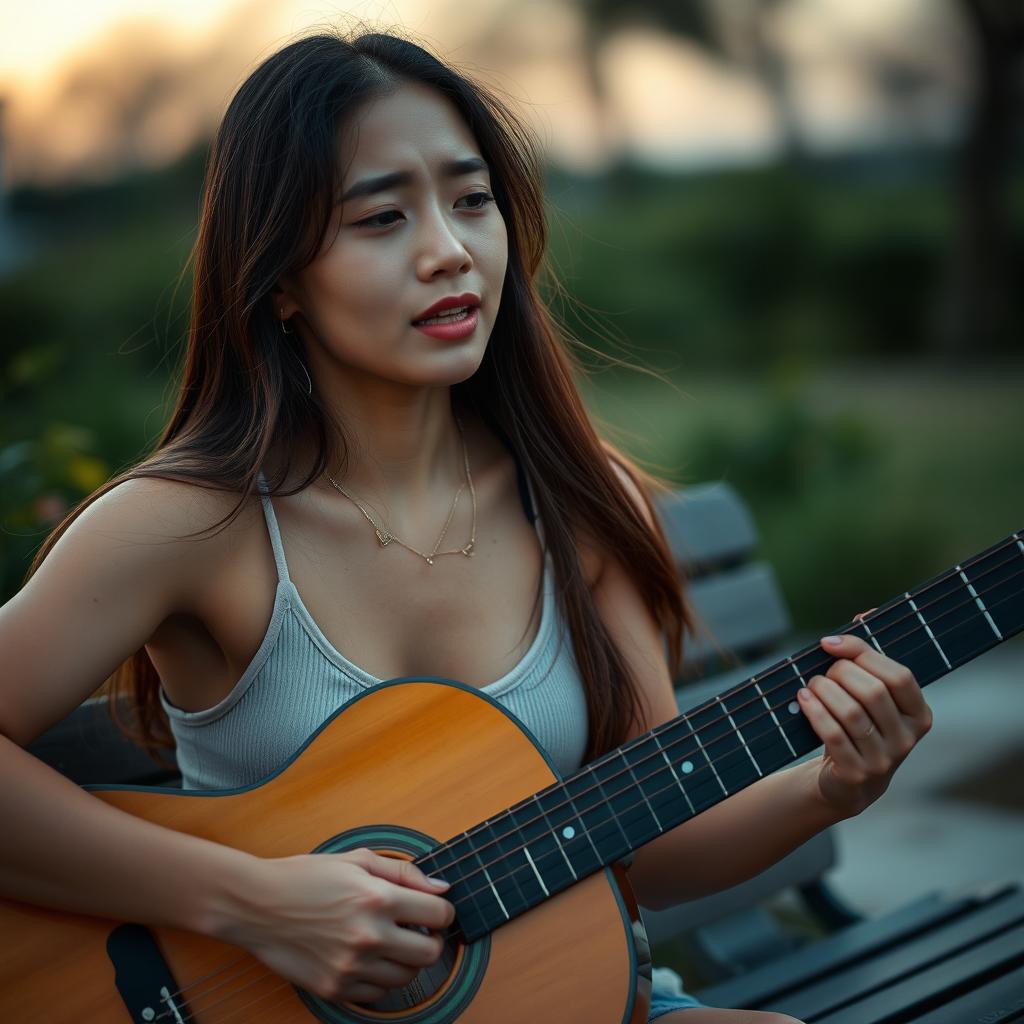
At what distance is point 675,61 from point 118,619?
4824 millimetres

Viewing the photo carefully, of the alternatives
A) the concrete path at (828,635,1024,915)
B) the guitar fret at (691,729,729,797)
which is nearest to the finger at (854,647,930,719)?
the guitar fret at (691,729,729,797)

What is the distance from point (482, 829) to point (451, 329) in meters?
0.72

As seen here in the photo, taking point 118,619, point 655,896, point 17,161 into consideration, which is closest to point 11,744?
point 118,619

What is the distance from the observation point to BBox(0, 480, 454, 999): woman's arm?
1.70 meters

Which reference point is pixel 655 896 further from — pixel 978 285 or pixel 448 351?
pixel 978 285

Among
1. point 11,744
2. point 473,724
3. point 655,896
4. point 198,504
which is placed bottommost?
point 655,896

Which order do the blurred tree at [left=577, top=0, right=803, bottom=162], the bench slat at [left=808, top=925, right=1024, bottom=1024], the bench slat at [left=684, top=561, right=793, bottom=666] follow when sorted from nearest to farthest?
the bench slat at [left=808, top=925, right=1024, bottom=1024] < the bench slat at [left=684, top=561, right=793, bottom=666] < the blurred tree at [left=577, top=0, right=803, bottom=162]

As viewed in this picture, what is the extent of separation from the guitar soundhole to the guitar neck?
29 millimetres

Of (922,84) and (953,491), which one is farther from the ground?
(922,84)

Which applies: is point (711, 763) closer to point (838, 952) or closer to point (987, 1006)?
point (987, 1006)

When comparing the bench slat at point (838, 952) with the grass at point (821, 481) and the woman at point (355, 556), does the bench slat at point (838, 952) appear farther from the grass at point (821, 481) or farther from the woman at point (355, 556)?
the grass at point (821, 481)

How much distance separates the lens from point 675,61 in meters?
5.84

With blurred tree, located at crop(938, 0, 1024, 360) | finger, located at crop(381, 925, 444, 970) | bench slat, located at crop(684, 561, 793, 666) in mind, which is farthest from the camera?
blurred tree, located at crop(938, 0, 1024, 360)

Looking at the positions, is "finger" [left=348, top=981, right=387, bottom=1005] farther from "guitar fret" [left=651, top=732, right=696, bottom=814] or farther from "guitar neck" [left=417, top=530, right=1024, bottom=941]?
"guitar fret" [left=651, top=732, right=696, bottom=814]
